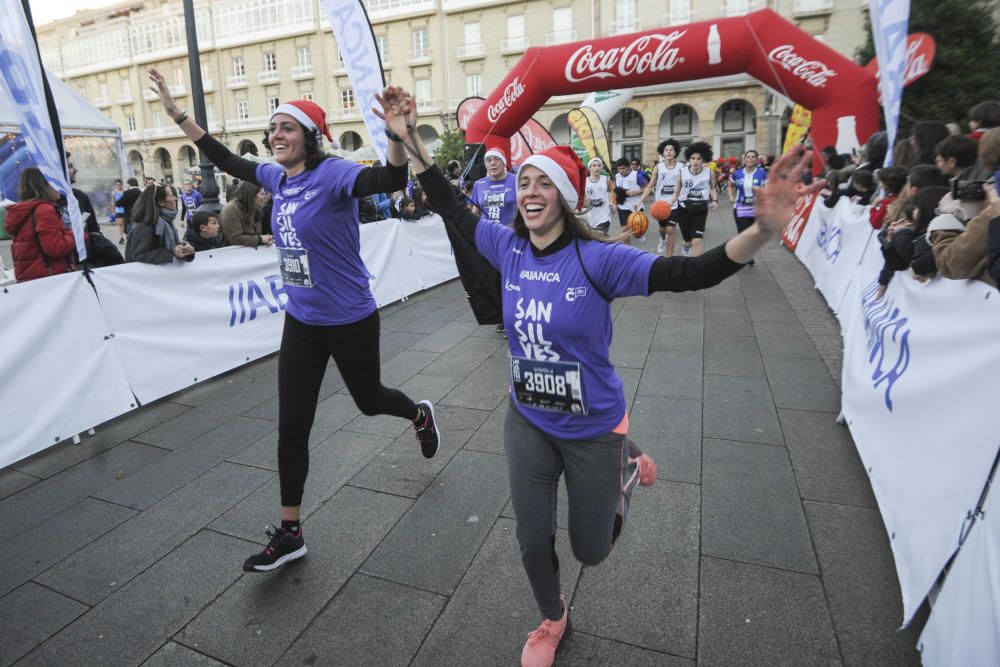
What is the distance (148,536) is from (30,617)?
61 centimetres

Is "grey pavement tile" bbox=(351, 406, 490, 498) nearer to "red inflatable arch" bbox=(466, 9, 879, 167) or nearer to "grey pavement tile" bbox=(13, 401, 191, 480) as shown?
"grey pavement tile" bbox=(13, 401, 191, 480)

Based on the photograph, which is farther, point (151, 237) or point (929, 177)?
point (151, 237)

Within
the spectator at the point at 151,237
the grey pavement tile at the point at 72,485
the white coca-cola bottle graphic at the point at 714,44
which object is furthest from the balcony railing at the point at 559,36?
the grey pavement tile at the point at 72,485

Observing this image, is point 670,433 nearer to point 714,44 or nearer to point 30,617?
point 30,617

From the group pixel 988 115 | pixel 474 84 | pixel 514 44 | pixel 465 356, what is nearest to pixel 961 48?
pixel 988 115

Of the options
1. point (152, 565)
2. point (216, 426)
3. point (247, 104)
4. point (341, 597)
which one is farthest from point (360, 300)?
point (247, 104)

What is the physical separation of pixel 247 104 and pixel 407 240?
5088 centimetres

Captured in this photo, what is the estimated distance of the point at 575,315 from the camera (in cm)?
200

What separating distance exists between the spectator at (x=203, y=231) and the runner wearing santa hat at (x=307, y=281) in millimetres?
3490

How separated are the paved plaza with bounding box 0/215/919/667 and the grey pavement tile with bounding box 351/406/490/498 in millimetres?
17

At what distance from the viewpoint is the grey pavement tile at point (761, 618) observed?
2.20 m

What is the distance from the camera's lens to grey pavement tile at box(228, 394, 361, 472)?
3.94m

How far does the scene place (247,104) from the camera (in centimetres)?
5169

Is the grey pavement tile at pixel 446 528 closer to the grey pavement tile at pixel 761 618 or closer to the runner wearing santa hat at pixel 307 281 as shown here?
the runner wearing santa hat at pixel 307 281
